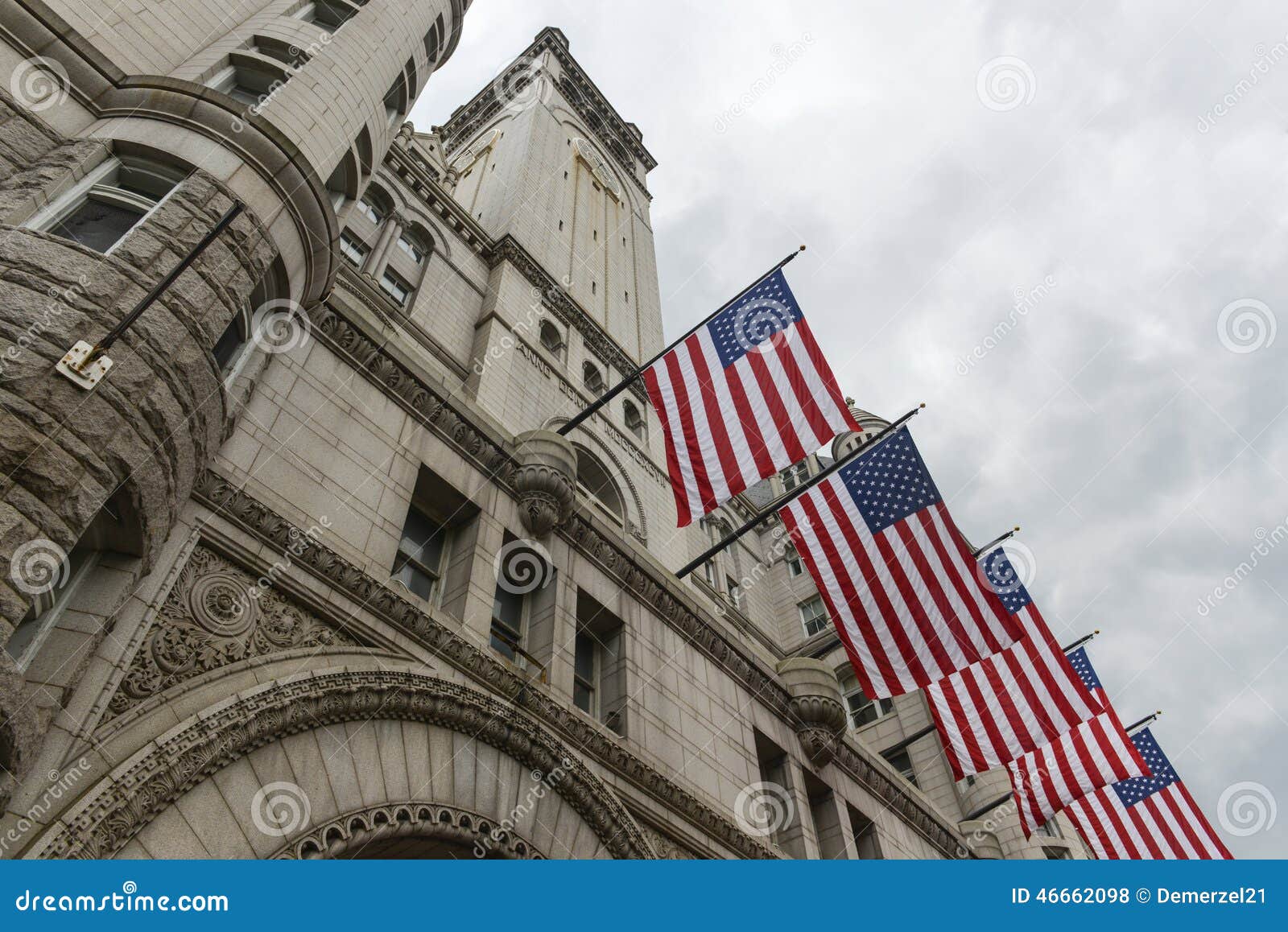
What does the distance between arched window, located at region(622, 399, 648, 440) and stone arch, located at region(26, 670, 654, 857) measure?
18.3 m

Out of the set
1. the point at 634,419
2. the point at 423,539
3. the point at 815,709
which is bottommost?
the point at 423,539

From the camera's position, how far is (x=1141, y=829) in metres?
20.5

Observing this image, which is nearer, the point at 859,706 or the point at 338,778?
the point at 338,778

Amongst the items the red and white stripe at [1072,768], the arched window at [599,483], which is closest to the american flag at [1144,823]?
the red and white stripe at [1072,768]

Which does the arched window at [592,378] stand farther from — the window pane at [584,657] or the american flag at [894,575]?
the window pane at [584,657]

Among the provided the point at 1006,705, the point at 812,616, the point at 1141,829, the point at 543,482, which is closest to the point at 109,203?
the point at 543,482

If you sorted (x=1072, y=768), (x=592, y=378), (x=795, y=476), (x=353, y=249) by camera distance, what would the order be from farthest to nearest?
(x=795, y=476), (x=592, y=378), (x=353, y=249), (x=1072, y=768)

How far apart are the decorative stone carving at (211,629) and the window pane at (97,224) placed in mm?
3431

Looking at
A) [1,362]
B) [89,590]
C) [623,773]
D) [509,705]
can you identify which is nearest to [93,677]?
[89,590]

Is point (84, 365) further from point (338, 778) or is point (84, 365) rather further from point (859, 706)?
point (859, 706)

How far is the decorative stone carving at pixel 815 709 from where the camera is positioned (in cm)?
1831

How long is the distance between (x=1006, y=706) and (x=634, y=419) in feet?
52.6

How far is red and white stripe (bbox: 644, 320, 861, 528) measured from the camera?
606 inches

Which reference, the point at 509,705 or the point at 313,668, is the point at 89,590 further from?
the point at 509,705
